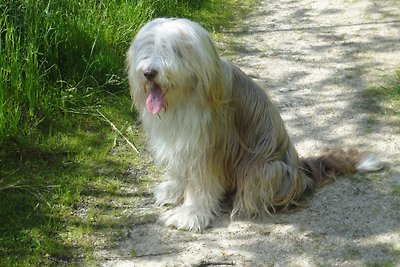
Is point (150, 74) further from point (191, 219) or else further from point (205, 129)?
point (191, 219)

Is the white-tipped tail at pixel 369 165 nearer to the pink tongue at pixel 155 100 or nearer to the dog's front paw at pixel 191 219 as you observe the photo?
the dog's front paw at pixel 191 219

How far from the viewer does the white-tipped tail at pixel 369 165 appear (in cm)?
427

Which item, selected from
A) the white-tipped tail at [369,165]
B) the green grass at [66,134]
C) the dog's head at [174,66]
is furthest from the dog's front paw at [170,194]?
the white-tipped tail at [369,165]

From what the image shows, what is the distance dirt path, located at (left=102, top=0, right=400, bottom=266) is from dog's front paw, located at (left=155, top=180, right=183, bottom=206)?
10 centimetres

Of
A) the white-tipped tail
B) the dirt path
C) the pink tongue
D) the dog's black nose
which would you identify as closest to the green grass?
the dirt path

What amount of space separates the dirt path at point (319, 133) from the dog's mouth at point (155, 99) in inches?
32.2

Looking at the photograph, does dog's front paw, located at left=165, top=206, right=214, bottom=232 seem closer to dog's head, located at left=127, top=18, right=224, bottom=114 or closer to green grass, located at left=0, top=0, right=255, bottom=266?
green grass, located at left=0, top=0, right=255, bottom=266

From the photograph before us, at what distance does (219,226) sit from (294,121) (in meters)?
1.56

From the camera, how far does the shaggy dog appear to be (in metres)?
3.45

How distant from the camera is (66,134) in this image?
15.8 feet

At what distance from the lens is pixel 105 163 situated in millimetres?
4590

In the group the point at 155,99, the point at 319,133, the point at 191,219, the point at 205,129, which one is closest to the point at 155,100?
the point at 155,99

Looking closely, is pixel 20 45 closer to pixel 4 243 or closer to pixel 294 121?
pixel 4 243

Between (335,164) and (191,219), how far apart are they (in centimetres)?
110
